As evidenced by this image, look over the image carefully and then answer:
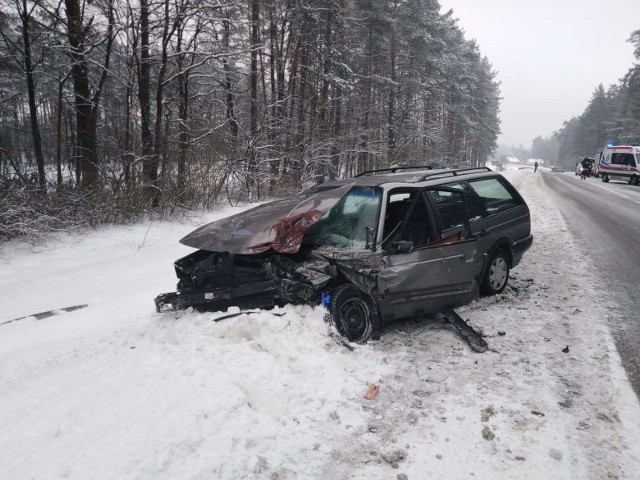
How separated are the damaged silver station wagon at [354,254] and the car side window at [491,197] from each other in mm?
158

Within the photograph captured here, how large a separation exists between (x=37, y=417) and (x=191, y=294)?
1.62 meters

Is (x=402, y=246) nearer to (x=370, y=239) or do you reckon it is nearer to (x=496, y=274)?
(x=370, y=239)

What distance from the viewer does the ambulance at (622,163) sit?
2541 centimetres

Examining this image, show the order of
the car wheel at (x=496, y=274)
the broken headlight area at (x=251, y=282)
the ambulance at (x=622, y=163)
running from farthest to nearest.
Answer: the ambulance at (x=622, y=163)
the car wheel at (x=496, y=274)
the broken headlight area at (x=251, y=282)

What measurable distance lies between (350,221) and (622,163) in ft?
98.4

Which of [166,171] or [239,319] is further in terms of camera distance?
[166,171]

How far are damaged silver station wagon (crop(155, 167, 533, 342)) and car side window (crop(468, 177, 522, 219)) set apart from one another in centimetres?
16

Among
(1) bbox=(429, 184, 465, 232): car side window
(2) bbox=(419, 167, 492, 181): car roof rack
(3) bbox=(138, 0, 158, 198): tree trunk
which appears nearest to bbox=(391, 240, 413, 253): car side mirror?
(1) bbox=(429, 184, 465, 232): car side window

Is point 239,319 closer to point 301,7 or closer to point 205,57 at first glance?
point 205,57

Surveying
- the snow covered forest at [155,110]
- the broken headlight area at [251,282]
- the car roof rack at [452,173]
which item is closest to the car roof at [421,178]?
the car roof rack at [452,173]

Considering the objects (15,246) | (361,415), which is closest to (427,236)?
(361,415)

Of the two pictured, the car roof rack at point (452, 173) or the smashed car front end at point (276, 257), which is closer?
the smashed car front end at point (276, 257)

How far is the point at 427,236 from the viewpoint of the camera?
455 cm

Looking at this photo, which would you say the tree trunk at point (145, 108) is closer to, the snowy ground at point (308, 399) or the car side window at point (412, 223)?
the snowy ground at point (308, 399)
